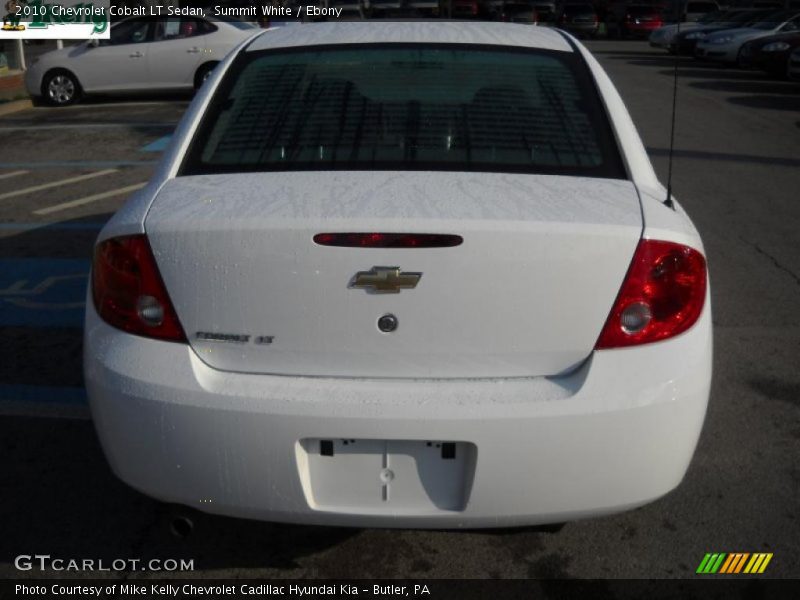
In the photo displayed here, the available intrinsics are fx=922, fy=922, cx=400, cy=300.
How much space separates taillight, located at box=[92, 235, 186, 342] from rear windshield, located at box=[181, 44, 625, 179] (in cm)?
47

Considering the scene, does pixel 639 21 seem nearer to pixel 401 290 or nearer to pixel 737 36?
pixel 737 36

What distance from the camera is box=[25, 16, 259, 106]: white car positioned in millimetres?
15641

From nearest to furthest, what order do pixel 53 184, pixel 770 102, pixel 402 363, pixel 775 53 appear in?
pixel 402 363 < pixel 53 184 < pixel 770 102 < pixel 775 53

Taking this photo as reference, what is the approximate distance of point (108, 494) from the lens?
11.3 feet

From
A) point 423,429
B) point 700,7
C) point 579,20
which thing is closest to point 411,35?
point 423,429

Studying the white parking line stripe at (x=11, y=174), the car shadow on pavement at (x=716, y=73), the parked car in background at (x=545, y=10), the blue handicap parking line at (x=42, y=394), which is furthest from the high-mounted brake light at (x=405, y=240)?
the parked car in background at (x=545, y=10)

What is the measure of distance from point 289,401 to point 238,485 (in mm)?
279

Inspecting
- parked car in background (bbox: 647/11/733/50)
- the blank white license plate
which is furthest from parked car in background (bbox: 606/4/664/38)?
the blank white license plate

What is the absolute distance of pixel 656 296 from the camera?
2.54 metres

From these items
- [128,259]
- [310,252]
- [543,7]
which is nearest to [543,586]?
[310,252]

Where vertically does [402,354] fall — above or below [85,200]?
above

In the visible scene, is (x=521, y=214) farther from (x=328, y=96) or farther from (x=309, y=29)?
(x=309, y=29)

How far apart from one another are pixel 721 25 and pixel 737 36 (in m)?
3.59

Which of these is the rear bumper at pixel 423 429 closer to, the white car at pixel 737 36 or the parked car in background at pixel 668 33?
the white car at pixel 737 36
